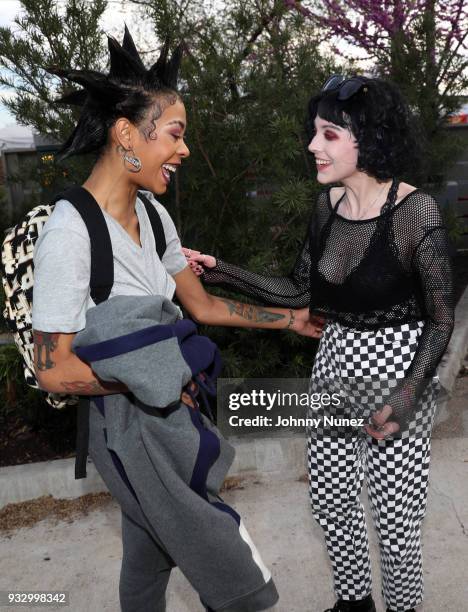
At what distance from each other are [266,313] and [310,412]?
18.6 inches

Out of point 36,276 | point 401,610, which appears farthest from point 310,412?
point 36,276

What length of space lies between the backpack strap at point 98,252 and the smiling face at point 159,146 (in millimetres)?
241

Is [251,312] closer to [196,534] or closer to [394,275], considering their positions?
[394,275]

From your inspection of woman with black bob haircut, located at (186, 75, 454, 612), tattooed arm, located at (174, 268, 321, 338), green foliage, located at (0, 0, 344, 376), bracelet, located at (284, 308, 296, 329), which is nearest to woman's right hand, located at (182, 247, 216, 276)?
woman with black bob haircut, located at (186, 75, 454, 612)

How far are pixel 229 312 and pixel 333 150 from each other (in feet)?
2.68

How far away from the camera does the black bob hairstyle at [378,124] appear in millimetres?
2547

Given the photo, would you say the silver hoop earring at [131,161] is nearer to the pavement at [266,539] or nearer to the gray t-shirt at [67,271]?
the gray t-shirt at [67,271]

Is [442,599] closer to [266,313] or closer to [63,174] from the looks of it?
[266,313]

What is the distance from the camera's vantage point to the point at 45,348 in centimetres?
207

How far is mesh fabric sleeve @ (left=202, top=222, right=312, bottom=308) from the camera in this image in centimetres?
309

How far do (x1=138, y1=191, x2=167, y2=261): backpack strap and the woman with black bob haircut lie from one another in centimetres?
46

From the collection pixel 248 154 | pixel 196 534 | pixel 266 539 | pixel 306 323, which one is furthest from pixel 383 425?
pixel 248 154

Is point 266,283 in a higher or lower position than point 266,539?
higher

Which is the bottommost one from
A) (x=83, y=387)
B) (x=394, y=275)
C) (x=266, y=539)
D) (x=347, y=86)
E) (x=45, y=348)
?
(x=266, y=539)
